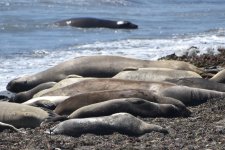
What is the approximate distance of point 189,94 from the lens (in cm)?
915

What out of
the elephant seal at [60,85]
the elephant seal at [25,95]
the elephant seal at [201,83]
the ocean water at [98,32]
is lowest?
the ocean water at [98,32]

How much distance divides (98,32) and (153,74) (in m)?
10.2

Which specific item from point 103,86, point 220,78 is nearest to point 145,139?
point 103,86

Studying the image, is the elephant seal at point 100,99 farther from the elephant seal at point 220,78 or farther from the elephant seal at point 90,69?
the elephant seal at point 90,69

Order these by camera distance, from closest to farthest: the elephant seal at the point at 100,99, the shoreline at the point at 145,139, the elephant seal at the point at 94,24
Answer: the shoreline at the point at 145,139 < the elephant seal at the point at 100,99 < the elephant seal at the point at 94,24

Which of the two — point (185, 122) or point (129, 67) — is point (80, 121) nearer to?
point (185, 122)

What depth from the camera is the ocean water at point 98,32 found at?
14852 mm

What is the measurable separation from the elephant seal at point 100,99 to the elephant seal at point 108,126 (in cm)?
97

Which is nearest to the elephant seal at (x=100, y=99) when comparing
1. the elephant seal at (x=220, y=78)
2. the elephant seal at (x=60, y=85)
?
the elephant seal at (x=60, y=85)

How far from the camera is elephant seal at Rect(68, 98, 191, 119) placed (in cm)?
795

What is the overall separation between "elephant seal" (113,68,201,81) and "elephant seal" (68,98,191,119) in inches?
73.8

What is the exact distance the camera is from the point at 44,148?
677cm

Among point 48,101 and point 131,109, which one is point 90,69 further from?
point 131,109

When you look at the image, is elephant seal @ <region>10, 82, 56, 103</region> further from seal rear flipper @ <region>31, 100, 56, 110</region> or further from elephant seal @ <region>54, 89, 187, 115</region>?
elephant seal @ <region>54, 89, 187, 115</region>
